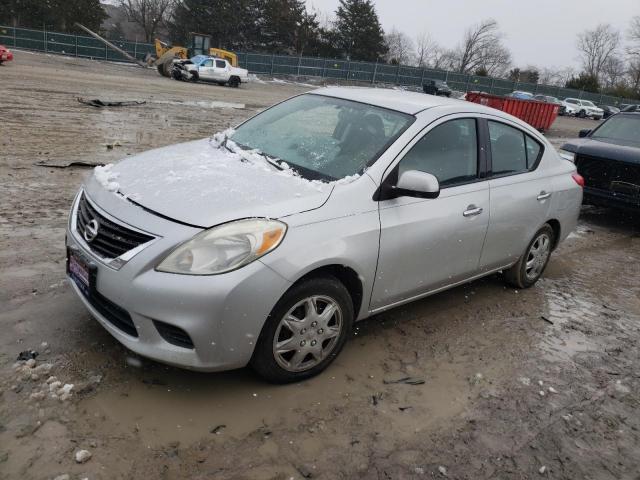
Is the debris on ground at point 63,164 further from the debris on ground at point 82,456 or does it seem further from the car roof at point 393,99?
the debris on ground at point 82,456

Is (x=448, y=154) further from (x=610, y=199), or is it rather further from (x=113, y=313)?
(x=610, y=199)

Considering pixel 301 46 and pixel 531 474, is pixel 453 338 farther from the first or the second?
pixel 301 46

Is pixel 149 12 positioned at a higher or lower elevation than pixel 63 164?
higher

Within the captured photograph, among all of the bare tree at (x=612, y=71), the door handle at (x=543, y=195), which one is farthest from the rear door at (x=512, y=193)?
the bare tree at (x=612, y=71)

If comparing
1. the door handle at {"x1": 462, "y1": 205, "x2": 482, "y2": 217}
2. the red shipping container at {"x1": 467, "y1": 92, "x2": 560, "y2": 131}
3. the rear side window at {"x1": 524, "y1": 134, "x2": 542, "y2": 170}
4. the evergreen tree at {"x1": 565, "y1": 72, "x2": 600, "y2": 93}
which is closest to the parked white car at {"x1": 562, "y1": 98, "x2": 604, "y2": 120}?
the evergreen tree at {"x1": 565, "y1": 72, "x2": 600, "y2": 93}

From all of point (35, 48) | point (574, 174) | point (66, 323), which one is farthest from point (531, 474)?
point (35, 48)

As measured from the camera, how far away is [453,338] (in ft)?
13.2

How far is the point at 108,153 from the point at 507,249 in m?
6.84

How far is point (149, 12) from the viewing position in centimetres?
6806

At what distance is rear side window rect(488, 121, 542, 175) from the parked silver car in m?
0.02

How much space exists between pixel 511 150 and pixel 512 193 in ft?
1.39

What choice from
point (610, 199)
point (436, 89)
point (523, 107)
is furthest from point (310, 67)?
point (610, 199)

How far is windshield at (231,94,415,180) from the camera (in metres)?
3.53

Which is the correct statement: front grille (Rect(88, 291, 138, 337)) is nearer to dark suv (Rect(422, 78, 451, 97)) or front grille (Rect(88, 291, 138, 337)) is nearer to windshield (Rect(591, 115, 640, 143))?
windshield (Rect(591, 115, 640, 143))
